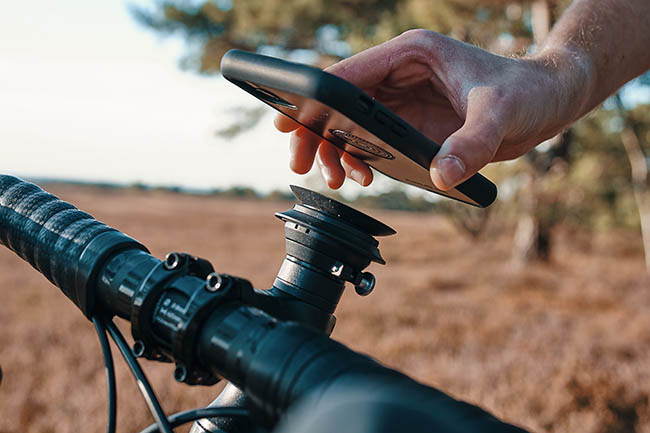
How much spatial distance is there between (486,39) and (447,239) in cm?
1037

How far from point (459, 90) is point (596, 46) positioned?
0.38 m

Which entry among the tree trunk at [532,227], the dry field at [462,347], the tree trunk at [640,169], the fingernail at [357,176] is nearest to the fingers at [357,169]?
the fingernail at [357,176]

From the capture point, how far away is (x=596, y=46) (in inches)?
46.6

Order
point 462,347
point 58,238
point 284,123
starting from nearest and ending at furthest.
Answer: point 58,238 → point 284,123 → point 462,347

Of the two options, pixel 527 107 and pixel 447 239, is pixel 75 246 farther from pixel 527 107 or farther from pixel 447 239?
pixel 447 239

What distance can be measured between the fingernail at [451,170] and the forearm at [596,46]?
502mm

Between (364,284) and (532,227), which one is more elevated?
(532,227)

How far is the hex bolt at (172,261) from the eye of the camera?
25.0 inches

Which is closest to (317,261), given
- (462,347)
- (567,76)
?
(567,76)

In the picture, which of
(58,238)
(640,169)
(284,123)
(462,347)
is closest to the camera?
(58,238)

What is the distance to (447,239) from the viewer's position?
17.9m

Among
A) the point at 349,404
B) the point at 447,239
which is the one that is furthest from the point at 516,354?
the point at 447,239

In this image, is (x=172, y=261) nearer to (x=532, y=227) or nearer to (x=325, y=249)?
(x=325, y=249)

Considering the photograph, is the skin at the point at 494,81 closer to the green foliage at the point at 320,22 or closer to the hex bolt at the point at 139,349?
the hex bolt at the point at 139,349
